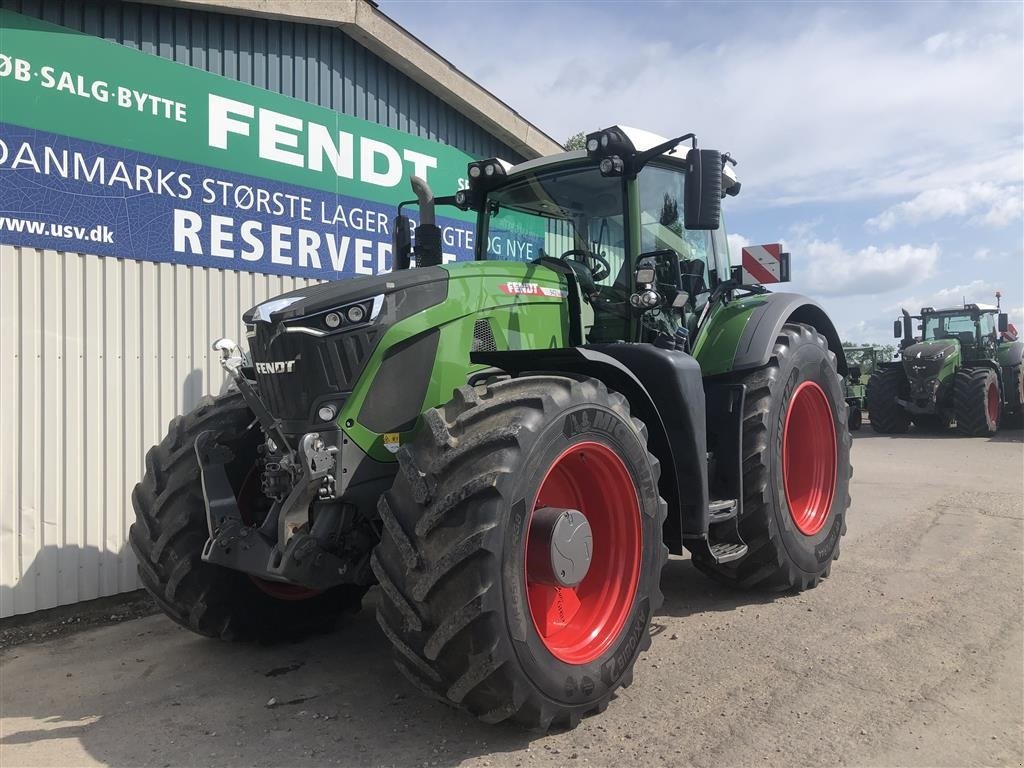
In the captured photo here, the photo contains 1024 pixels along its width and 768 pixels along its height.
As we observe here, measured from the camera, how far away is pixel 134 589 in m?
5.31

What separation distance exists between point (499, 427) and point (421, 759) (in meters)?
1.29

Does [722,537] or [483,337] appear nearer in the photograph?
[483,337]

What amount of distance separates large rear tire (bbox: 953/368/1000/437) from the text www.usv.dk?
14750 mm

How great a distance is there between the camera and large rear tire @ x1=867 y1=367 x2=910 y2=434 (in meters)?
15.8

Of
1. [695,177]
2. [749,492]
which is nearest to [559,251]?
[695,177]

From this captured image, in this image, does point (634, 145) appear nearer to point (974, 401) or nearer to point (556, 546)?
point (556, 546)

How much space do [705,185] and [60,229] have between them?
3975 millimetres

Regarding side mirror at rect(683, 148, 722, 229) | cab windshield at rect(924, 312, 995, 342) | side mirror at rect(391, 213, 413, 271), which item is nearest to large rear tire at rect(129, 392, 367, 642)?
side mirror at rect(391, 213, 413, 271)

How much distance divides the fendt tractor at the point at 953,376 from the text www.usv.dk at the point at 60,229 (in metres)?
14.7

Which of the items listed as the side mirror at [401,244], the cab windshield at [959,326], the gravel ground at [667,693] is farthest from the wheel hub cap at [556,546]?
the cab windshield at [959,326]

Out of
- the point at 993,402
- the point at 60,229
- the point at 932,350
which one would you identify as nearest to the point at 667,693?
the point at 60,229

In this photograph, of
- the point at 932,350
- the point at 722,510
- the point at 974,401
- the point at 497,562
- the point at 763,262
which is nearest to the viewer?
the point at 497,562

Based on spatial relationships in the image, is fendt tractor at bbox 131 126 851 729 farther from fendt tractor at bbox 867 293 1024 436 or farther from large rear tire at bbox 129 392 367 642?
fendt tractor at bbox 867 293 1024 436

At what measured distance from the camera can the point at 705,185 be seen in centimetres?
402
